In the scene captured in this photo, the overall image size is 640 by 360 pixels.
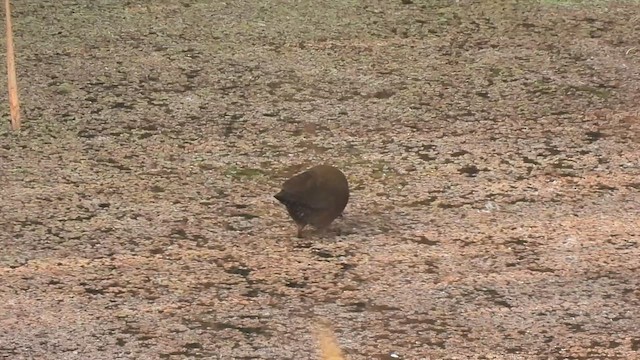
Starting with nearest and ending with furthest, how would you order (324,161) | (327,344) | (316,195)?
(327,344)
(316,195)
(324,161)

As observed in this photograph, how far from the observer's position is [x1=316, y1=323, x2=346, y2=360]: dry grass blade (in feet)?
5.37

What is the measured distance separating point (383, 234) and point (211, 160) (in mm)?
401

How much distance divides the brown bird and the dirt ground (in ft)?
0.11

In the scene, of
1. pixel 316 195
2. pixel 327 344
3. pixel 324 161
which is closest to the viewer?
pixel 327 344

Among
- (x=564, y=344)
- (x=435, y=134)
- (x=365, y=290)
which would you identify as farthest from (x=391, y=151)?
(x=564, y=344)

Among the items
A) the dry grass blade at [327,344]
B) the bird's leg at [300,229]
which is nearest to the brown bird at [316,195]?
the bird's leg at [300,229]

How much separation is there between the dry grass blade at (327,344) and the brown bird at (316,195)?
10.4 inches

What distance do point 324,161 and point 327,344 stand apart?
1.89ft

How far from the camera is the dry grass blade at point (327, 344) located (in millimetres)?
1637

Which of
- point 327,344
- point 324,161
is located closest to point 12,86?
point 324,161

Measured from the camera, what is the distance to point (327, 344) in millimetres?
1664

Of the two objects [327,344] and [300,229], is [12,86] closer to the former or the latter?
[300,229]

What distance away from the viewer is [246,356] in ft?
5.34

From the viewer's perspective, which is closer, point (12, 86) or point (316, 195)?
point (316, 195)
